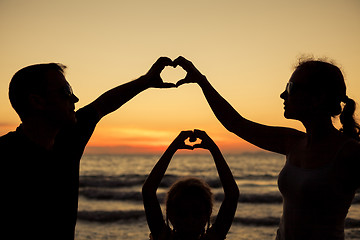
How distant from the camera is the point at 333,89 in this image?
2.76 m

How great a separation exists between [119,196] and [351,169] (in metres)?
19.0

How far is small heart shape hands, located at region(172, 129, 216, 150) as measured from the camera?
2.98m

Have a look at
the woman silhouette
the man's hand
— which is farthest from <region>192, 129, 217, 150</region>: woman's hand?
the man's hand

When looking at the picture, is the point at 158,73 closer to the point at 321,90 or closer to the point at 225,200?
the point at 225,200

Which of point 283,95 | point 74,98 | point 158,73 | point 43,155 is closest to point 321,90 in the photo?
point 283,95

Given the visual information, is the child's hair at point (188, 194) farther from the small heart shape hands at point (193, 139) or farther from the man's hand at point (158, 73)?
the man's hand at point (158, 73)

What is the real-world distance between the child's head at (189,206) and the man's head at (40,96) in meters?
1.01

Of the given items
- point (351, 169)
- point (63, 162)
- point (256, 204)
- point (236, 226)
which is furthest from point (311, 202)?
point (256, 204)

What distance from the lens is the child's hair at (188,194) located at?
121 inches

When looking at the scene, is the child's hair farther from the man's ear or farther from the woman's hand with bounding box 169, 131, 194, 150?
the man's ear

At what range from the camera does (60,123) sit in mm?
2830

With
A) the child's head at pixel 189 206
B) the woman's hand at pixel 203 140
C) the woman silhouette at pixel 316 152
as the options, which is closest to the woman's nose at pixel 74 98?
the woman's hand at pixel 203 140

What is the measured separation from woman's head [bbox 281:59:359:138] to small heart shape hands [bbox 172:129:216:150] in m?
0.64

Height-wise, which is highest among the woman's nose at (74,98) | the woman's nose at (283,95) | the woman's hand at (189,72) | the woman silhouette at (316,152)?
the woman's hand at (189,72)
